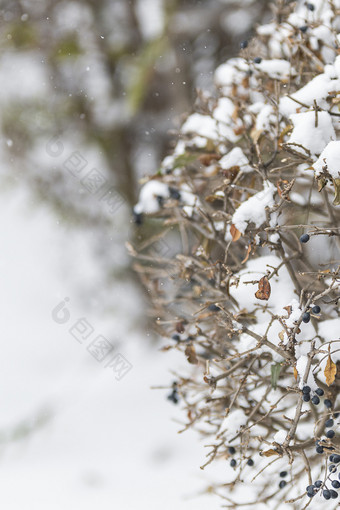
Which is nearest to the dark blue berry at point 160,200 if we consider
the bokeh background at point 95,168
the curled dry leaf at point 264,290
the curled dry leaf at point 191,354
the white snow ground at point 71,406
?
the curled dry leaf at point 191,354

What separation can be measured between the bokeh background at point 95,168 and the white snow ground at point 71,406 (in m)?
0.02

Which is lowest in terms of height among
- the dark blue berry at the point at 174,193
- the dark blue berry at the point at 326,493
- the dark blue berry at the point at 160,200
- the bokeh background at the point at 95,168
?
the dark blue berry at the point at 326,493

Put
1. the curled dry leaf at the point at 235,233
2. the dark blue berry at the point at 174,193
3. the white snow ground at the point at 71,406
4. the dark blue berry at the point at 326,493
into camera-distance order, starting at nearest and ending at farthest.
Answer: the dark blue berry at the point at 326,493 < the curled dry leaf at the point at 235,233 < the dark blue berry at the point at 174,193 < the white snow ground at the point at 71,406

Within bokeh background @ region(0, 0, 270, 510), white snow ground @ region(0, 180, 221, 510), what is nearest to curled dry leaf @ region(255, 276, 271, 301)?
white snow ground @ region(0, 180, 221, 510)

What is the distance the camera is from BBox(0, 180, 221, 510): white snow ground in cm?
315

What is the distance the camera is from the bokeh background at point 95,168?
13.7 feet

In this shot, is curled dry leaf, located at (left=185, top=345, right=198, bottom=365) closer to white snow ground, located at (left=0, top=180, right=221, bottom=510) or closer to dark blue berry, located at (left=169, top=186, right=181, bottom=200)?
dark blue berry, located at (left=169, top=186, right=181, bottom=200)

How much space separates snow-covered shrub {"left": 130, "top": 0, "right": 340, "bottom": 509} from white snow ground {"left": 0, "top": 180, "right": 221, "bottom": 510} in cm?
128

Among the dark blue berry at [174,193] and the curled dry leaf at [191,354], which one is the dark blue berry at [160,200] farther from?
the curled dry leaf at [191,354]

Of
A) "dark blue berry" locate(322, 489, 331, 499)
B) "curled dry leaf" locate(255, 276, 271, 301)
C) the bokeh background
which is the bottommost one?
"dark blue berry" locate(322, 489, 331, 499)

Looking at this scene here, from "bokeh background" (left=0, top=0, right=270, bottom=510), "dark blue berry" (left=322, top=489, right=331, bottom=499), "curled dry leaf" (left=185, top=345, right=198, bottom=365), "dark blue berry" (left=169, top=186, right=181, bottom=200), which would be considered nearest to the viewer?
"dark blue berry" (left=322, top=489, right=331, bottom=499)

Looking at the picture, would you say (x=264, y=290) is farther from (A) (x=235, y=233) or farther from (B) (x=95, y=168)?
(B) (x=95, y=168)

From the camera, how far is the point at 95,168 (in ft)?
16.1

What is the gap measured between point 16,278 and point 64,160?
264cm
